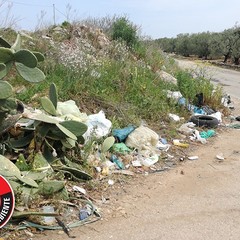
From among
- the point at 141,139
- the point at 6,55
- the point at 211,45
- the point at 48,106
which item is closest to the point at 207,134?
the point at 141,139

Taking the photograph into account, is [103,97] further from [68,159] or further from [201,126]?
[68,159]

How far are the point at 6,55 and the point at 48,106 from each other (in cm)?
82

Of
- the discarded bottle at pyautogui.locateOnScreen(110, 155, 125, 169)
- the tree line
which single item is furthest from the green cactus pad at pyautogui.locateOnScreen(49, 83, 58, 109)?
the tree line

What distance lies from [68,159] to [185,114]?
4.25m

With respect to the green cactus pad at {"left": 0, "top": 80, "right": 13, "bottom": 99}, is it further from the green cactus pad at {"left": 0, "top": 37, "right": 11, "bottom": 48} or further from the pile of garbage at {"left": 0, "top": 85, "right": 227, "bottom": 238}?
the green cactus pad at {"left": 0, "top": 37, "right": 11, "bottom": 48}

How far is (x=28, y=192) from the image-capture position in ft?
12.4

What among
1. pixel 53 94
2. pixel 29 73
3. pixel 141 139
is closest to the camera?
pixel 29 73

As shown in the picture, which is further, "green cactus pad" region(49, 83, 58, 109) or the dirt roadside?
"green cactus pad" region(49, 83, 58, 109)

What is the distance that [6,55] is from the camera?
4324 mm

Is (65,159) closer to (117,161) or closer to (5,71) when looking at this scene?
(117,161)

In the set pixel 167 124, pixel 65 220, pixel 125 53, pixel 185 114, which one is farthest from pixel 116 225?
pixel 125 53

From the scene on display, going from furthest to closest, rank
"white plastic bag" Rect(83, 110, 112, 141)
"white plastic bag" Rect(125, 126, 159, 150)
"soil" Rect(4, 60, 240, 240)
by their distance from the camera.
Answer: "white plastic bag" Rect(125, 126, 159, 150) → "white plastic bag" Rect(83, 110, 112, 141) → "soil" Rect(4, 60, 240, 240)

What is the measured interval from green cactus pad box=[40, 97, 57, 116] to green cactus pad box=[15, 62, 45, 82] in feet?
0.96

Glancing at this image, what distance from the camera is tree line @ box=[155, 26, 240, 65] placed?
1357 inches
